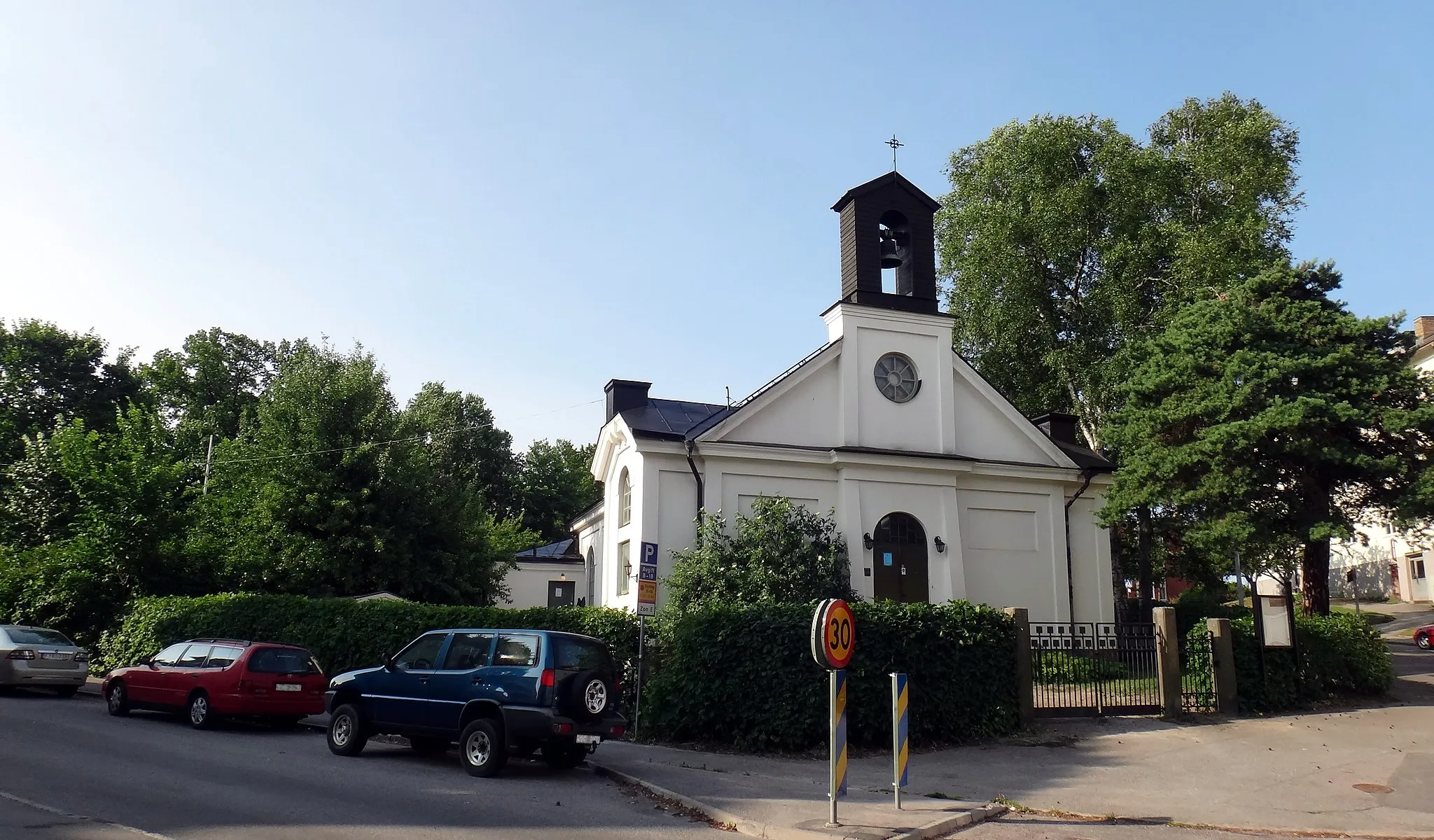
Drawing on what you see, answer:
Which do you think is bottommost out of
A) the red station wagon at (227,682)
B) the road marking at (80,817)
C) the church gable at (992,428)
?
the road marking at (80,817)

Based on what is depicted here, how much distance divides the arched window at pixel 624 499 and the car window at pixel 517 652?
12.3 metres

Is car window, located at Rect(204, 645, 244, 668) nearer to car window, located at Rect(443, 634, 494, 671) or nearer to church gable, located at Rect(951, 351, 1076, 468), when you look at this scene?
car window, located at Rect(443, 634, 494, 671)

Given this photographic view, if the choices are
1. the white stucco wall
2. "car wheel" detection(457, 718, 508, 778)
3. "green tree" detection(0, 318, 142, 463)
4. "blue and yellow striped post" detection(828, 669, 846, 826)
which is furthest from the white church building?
"green tree" detection(0, 318, 142, 463)

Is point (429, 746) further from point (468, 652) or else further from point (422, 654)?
point (468, 652)

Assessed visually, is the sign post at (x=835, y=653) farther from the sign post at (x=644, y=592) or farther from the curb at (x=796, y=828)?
the sign post at (x=644, y=592)

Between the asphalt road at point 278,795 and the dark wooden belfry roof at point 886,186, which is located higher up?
the dark wooden belfry roof at point 886,186

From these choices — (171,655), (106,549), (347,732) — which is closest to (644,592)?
(347,732)

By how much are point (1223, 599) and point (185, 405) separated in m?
49.9

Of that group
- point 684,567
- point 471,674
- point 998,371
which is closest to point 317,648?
point 684,567

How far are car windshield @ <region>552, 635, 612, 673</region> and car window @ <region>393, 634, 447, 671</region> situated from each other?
71.9 inches

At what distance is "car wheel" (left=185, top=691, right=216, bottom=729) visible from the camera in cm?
1557

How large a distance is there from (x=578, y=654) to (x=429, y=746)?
11.5ft

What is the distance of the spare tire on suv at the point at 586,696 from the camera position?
37.8 ft

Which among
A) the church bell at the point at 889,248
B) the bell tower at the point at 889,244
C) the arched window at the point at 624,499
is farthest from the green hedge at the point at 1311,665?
the arched window at the point at 624,499
